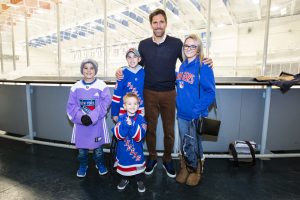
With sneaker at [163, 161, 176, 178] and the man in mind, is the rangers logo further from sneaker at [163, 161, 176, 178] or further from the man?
sneaker at [163, 161, 176, 178]

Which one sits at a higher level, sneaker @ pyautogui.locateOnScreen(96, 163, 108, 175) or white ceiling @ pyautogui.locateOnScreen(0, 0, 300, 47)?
white ceiling @ pyautogui.locateOnScreen(0, 0, 300, 47)

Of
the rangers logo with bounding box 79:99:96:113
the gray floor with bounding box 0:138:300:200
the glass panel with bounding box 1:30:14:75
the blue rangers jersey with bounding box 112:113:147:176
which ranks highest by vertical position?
the glass panel with bounding box 1:30:14:75

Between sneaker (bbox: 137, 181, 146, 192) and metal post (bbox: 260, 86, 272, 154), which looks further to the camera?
metal post (bbox: 260, 86, 272, 154)

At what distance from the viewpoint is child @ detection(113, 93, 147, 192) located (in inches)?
73.5

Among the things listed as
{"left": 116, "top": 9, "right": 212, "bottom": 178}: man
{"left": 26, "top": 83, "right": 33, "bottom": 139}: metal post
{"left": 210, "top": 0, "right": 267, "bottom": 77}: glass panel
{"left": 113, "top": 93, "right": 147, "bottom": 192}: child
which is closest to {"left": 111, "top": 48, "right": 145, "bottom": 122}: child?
{"left": 116, "top": 9, "right": 212, "bottom": 178}: man

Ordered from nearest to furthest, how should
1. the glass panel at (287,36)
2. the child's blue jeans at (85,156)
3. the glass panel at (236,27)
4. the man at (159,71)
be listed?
the man at (159,71), the child's blue jeans at (85,156), the glass panel at (287,36), the glass panel at (236,27)

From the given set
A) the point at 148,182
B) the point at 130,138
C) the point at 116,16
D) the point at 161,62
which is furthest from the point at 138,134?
the point at 116,16

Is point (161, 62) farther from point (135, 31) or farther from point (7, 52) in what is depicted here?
point (135, 31)

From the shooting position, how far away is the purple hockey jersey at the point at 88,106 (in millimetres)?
2168

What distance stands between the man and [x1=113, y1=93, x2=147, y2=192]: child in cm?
30

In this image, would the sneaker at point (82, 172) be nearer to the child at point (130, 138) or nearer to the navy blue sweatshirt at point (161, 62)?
the child at point (130, 138)

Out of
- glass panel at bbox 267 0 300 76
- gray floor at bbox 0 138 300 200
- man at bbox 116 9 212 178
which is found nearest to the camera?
gray floor at bbox 0 138 300 200

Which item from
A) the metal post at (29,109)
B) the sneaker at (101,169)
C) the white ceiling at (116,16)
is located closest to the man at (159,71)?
the sneaker at (101,169)

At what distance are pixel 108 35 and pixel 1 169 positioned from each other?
256 centimetres
